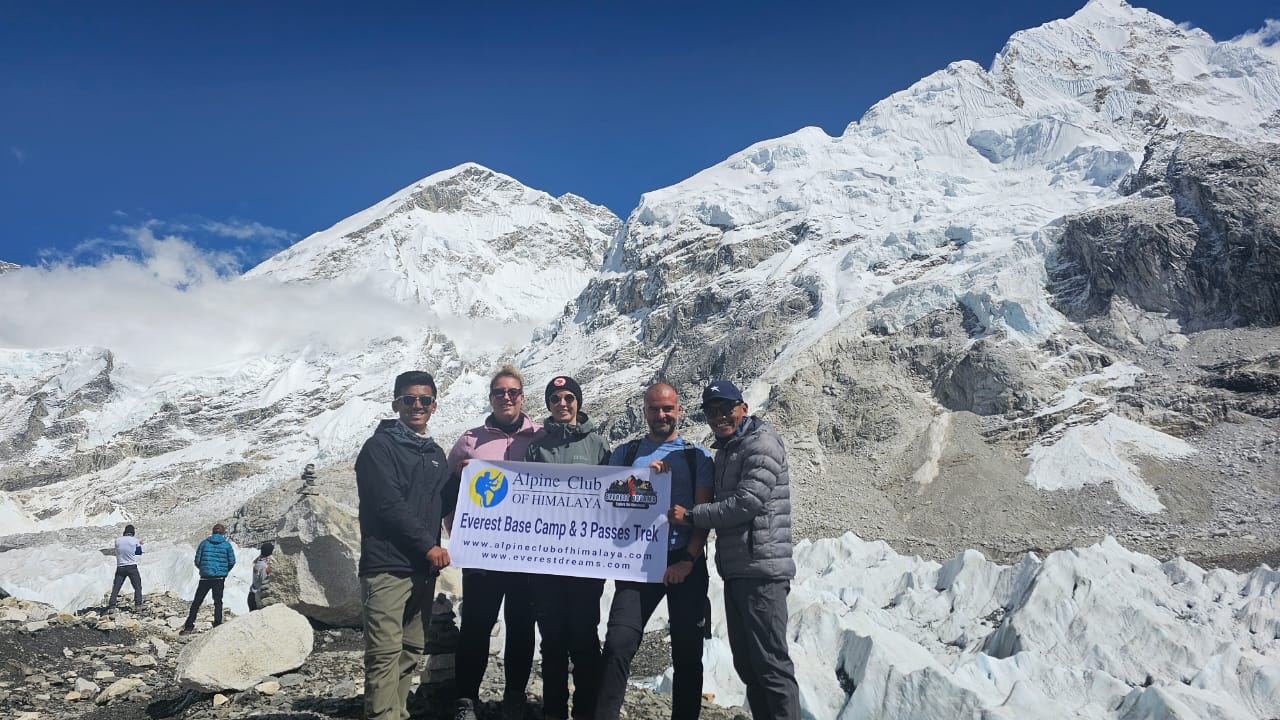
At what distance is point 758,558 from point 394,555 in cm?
229

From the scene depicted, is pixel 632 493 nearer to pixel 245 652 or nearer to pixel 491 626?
pixel 491 626

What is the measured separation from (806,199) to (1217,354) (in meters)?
51.2

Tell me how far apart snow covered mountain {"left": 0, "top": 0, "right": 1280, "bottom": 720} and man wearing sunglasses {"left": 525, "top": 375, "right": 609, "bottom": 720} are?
436 centimetres

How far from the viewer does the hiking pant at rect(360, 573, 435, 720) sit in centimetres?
447

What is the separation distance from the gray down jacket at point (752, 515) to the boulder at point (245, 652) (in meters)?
4.41

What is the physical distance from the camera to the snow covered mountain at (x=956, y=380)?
35.9ft

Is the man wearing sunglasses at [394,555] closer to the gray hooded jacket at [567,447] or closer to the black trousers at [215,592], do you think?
the gray hooded jacket at [567,447]

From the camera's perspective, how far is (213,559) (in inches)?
430

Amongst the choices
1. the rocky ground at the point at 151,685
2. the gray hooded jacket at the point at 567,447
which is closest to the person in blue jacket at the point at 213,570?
the rocky ground at the point at 151,685

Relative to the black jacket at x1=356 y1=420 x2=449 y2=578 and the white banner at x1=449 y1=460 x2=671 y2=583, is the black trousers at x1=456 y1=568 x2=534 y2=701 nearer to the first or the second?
the white banner at x1=449 y1=460 x2=671 y2=583

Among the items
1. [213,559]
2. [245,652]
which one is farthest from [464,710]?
[213,559]

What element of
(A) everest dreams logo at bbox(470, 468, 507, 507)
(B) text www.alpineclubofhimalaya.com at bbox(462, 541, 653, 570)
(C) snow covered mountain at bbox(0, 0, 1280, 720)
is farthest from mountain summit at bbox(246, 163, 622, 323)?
(B) text www.alpineclubofhimalaya.com at bbox(462, 541, 653, 570)

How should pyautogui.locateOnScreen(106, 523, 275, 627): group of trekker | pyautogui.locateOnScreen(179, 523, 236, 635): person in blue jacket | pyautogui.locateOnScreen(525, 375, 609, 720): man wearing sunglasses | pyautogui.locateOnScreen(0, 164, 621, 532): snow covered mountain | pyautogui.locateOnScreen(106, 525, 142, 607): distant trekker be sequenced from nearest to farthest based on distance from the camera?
pyautogui.locateOnScreen(525, 375, 609, 720): man wearing sunglasses
pyautogui.locateOnScreen(106, 523, 275, 627): group of trekker
pyautogui.locateOnScreen(179, 523, 236, 635): person in blue jacket
pyautogui.locateOnScreen(106, 525, 142, 607): distant trekker
pyautogui.locateOnScreen(0, 164, 621, 532): snow covered mountain

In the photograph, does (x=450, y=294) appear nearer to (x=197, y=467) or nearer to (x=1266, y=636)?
(x=197, y=467)
